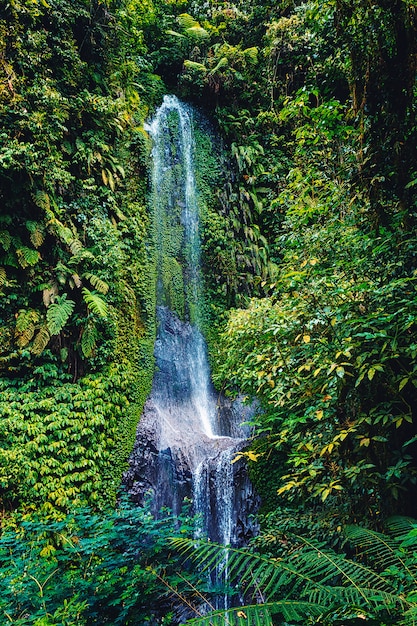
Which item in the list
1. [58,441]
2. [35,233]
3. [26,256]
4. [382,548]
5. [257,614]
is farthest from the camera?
[35,233]

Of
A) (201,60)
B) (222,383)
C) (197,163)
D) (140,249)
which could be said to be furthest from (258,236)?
(201,60)

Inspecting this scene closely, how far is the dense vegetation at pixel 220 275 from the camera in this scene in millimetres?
2793

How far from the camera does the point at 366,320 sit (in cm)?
288

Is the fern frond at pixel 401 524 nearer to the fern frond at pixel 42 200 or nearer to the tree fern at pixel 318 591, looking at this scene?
the tree fern at pixel 318 591

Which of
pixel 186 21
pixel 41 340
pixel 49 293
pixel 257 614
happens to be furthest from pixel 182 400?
pixel 186 21

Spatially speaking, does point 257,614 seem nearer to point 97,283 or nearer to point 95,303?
point 95,303

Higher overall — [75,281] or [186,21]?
[186,21]

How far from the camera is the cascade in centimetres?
643

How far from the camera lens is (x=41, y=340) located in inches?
253

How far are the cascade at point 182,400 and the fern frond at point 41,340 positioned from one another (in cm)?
237

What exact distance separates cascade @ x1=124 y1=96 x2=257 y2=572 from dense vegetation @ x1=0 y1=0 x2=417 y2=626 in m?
0.38

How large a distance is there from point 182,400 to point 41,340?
3394 millimetres

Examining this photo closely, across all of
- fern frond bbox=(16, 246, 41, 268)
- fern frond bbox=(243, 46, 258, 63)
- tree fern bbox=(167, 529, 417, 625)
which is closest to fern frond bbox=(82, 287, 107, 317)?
fern frond bbox=(16, 246, 41, 268)

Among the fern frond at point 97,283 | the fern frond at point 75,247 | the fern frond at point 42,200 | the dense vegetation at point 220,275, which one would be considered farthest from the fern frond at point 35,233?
the fern frond at point 97,283
